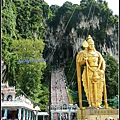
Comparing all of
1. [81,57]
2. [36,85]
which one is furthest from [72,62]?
[81,57]

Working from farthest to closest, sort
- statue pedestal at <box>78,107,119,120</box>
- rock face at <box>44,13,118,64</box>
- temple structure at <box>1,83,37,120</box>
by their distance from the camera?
rock face at <box>44,13,118,64</box>, temple structure at <box>1,83,37,120</box>, statue pedestal at <box>78,107,119,120</box>

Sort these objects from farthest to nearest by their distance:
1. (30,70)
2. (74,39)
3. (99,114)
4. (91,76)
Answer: (74,39) → (30,70) → (91,76) → (99,114)

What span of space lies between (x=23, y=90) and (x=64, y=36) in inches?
473

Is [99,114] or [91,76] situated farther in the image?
[91,76]

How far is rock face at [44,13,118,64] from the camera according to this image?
23.3 metres

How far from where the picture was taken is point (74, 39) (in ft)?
79.9

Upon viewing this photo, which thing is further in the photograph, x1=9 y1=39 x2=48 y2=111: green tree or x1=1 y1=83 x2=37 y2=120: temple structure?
x1=9 y1=39 x2=48 y2=111: green tree

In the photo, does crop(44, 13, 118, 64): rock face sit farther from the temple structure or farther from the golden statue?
the golden statue

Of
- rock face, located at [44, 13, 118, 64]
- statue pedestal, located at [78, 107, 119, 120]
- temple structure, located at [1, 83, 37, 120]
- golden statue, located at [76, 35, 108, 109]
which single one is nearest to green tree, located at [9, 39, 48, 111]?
temple structure, located at [1, 83, 37, 120]

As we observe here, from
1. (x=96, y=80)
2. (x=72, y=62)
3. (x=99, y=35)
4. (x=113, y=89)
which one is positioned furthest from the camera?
(x=99, y=35)

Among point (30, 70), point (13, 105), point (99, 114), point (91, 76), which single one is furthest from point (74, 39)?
point (99, 114)

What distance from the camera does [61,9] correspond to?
2709 centimetres

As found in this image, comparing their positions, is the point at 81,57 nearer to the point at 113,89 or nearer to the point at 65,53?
the point at 113,89

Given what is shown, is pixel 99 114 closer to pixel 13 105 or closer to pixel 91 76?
pixel 91 76
